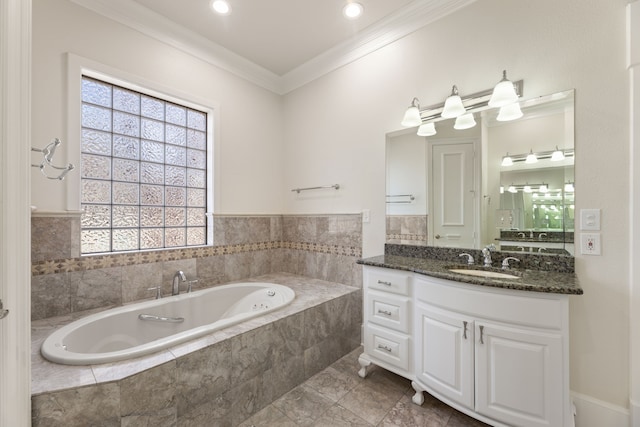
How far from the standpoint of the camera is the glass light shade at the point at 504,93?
1.69 metres

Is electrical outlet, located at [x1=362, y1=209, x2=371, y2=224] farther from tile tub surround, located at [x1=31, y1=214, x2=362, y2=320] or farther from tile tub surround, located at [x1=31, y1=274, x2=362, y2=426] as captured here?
tile tub surround, located at [x1=31, y1=274, x2=362, y2=426]

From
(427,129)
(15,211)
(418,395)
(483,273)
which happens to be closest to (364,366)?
(418,395)

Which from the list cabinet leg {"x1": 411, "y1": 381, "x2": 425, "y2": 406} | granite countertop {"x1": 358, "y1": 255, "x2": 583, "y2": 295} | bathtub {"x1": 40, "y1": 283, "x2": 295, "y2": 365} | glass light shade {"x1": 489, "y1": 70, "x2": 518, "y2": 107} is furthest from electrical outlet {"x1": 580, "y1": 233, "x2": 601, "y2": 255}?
bathtub {"x1": 40, "y1": 283, "x2": 295, "y2": 365}

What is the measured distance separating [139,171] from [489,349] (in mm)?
2836

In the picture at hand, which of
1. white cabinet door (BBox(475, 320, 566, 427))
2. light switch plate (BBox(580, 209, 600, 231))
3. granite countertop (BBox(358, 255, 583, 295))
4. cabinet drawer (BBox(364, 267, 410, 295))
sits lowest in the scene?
white cabinet door (BBox(475, 320, 566, 427))

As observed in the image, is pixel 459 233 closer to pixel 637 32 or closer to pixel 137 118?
pixel 637 32

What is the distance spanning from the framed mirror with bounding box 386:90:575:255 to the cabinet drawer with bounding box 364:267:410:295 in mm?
466

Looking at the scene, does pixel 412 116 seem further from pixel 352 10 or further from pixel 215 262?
pixel 215 262

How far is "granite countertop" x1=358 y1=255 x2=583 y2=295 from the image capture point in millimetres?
1305

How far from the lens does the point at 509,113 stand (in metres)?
1.79

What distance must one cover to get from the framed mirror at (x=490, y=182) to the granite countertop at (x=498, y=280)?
0.54 feet

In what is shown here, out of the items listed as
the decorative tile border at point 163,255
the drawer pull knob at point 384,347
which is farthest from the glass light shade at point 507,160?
the drawer pull knob at point 384,347

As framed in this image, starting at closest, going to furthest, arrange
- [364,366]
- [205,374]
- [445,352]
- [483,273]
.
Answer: [205,374] < [445,352] < [483,273] < [364,366]

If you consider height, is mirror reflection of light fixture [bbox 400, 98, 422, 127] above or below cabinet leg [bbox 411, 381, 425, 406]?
above
